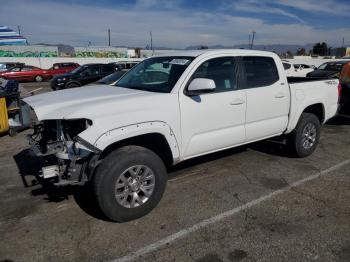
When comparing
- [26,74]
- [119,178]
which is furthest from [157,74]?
[26,74]

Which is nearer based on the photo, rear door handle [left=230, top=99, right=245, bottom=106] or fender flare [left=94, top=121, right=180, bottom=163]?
fender flare [left=94, top=121, right=180, bottom=163]

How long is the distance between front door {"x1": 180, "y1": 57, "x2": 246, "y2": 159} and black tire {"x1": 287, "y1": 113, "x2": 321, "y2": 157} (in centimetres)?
134

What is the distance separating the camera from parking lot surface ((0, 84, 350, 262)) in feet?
10.3

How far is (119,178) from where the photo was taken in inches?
137

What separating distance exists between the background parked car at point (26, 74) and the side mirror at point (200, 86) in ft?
77.5

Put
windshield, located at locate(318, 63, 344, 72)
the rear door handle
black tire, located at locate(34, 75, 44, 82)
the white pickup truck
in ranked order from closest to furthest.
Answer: the white pickup truck, the rear door handle, windshield, located at locate(318, 63, 344, 72), black tire, located at locate(34, 75, 44, 82)

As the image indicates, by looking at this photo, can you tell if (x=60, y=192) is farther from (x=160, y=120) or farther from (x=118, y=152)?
(x=160, y=120)

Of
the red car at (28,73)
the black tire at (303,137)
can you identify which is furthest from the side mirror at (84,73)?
the black tire at (303,137)

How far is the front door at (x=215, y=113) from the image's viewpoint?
4.00 m

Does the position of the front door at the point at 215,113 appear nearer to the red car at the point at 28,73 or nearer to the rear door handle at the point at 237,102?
the rear door handle at the point at 237,102

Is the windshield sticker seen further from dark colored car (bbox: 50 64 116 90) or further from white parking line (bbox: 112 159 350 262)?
dark colored car (bbox: 50 64 116 90)

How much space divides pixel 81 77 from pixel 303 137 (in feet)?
45.6

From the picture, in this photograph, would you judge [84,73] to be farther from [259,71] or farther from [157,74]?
[259,71]

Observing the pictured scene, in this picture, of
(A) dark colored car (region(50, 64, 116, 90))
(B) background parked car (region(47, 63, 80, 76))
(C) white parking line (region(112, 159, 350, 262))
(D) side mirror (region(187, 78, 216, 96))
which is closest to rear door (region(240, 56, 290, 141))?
(C) white parking line (region(112, 159, 350, 262))
